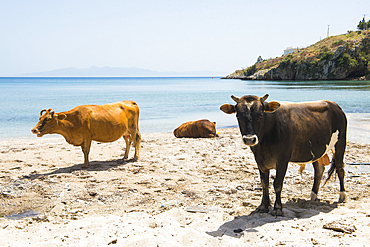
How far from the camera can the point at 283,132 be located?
4848 millimetres

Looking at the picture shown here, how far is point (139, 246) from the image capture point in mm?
3795

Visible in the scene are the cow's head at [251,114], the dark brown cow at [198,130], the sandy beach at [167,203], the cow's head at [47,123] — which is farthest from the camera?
→ the dark brown cow at [198,130]

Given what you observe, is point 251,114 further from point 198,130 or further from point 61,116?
point 198,130

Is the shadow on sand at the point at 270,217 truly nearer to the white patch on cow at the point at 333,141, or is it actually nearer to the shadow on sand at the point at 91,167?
the white patch on cow at the point at 333,141

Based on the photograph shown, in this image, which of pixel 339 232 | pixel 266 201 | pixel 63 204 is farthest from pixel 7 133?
pixel 339 232

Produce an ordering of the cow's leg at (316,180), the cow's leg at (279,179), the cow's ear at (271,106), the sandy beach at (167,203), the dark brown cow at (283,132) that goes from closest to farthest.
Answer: the sandy beach at (167,203)
the dark brown cow at (283,132)
the cow's ear at (271,106)
the cow's leg at (279,179)
the cow's leg at (316,180)

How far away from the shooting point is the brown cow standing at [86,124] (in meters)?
7.84

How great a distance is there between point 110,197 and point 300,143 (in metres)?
3.75

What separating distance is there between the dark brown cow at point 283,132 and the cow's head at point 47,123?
16.5 ft

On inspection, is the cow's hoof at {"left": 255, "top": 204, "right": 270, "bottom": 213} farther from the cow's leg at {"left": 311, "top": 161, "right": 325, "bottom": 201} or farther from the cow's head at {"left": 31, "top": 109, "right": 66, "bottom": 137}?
the cow's head at {"left": 31, "top": 109, "right": 66, "bottom": 137}

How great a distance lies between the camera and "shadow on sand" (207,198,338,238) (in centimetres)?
430

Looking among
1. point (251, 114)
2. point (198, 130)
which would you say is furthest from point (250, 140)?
point (198, 130)

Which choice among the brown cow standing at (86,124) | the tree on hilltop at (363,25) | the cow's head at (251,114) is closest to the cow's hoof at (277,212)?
the cow's head at (251,114)

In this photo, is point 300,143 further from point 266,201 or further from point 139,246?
point 139,246
